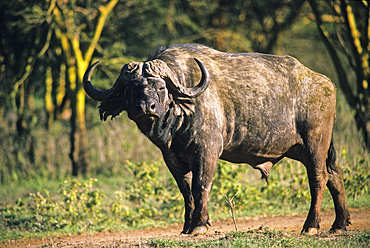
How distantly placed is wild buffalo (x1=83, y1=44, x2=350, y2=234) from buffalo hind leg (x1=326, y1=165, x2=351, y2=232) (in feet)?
0.04

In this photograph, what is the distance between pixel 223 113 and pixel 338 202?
6.86ft

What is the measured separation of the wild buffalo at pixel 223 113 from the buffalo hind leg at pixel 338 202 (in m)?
0.01

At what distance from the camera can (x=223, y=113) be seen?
5527mm

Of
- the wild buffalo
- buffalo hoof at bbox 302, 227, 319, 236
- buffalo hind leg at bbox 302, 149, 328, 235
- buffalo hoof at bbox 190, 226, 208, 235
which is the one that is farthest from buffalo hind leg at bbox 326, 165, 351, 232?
buffalo hoof at bbox 190, 226, 208, 235

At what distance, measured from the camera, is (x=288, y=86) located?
5.92m

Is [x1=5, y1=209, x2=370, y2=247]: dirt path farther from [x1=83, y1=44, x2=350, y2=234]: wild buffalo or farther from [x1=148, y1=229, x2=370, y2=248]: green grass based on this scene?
[x1=83, y1=44, x2=350, y2=234]: wild buffalo

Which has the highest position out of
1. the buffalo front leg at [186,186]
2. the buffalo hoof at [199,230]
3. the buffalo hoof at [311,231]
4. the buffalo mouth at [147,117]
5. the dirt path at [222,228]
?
the buffalo mouth at [147,117]

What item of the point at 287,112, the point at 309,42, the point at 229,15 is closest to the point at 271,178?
the point at 287,112

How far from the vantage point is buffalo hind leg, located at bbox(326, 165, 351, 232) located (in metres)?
6.04

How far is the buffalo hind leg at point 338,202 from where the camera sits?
19.8ft

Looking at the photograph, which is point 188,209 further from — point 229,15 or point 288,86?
point 229,15

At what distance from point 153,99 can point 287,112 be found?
6.47ft

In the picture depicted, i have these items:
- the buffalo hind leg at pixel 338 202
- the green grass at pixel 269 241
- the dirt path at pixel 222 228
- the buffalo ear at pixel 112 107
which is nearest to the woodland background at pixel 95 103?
the dirt path at pixel 222 228

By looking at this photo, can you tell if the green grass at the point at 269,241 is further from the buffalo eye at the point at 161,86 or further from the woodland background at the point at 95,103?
the woodland background at the point at 95,103
